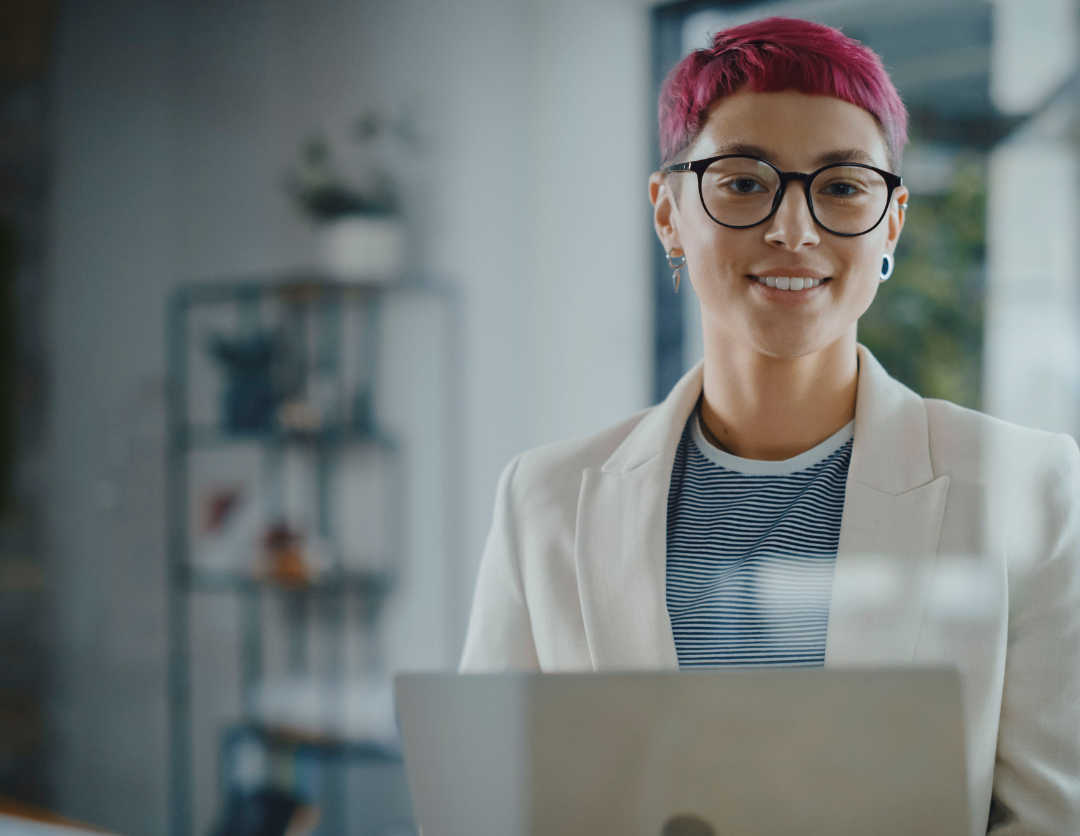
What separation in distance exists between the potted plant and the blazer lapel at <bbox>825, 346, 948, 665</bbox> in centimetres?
157

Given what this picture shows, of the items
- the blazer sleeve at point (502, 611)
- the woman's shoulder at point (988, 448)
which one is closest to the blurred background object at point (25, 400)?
the blazer sleeve at point (502, 611)

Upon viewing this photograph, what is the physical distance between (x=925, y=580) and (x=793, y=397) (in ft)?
0.84

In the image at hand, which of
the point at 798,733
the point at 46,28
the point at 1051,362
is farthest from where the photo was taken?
the point at 46,28

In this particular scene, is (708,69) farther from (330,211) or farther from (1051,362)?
(330,211)

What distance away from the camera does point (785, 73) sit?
3.41 ft

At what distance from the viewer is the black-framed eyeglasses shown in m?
1.03

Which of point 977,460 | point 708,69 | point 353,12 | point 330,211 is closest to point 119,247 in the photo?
point 330,211

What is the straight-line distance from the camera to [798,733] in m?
0.75

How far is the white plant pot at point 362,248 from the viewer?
2301 millimetres

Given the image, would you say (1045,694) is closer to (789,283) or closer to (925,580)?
(925,580)

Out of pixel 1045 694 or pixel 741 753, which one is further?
pixel 1045 694

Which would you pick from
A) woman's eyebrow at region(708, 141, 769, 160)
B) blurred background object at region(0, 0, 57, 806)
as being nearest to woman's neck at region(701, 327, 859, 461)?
woman's eyebrow at region(708, 141, 769, 160)

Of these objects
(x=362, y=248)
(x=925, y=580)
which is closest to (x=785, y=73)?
(x=925, y=580)

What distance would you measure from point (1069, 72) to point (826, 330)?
76cm
